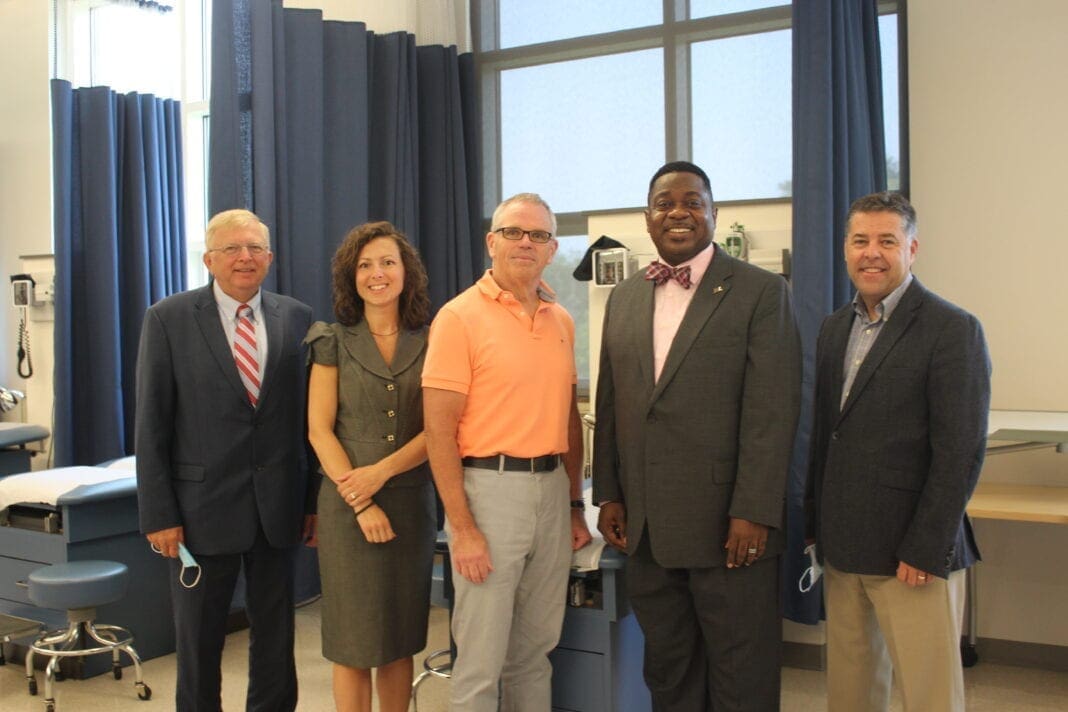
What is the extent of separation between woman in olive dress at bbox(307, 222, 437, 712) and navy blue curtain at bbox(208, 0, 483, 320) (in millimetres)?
1786

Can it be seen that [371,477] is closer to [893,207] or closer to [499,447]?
[499,447]

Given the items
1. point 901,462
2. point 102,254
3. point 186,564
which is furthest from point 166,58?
point 901,462

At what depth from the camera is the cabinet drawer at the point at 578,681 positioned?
2.48m

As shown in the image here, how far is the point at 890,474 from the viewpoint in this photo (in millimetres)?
2160

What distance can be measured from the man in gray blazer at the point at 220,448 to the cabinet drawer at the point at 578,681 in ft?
2.72

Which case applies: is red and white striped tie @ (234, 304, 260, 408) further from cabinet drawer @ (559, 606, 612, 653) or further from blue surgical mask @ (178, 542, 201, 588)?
cabinet drawer @ (559, 606, 612, 653)

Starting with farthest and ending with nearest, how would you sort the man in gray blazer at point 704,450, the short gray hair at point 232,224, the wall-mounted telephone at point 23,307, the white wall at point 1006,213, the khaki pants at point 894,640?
the wall-mounted telephone at point 23,307
the white wall at point 1006,213
the short gray hair at point 232,224
the khaki pants at point 894,640
the man in gray blazer at point 704,450

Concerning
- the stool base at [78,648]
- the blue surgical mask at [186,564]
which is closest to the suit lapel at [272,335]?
the blue surgical mask at [186,564]

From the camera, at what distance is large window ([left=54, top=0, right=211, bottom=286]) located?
17.9 ft

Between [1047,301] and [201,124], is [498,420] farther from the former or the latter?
[201,124]

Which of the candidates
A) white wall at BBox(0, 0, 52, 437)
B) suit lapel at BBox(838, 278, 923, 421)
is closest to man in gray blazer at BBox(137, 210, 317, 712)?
suit lapel at BBox(838, 278, 923, 421)

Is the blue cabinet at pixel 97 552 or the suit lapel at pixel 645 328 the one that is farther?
the blue cabinet at pixel 97 552

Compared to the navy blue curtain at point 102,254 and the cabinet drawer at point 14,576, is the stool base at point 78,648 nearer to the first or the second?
the cabinet drawer at point 14,576

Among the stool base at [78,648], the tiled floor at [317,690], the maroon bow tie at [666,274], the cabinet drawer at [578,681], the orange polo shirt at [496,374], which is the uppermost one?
the maroon bow tie at [666,274]
